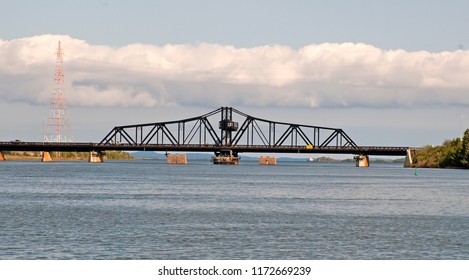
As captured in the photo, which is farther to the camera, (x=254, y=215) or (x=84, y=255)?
(x=254, y=215)

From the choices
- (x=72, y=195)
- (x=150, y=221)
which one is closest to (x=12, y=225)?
(x=150, y=221)

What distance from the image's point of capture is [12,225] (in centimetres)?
6338

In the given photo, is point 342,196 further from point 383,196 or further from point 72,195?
point 72,195

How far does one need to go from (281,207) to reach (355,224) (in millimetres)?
18505

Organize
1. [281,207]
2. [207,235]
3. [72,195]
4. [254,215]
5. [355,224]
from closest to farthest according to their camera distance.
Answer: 1. [207,235]
2. [355,224]
3. [254,215]
4. [281,207]
5. [72,195]

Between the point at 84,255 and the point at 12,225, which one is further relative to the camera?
the point at 12,225
